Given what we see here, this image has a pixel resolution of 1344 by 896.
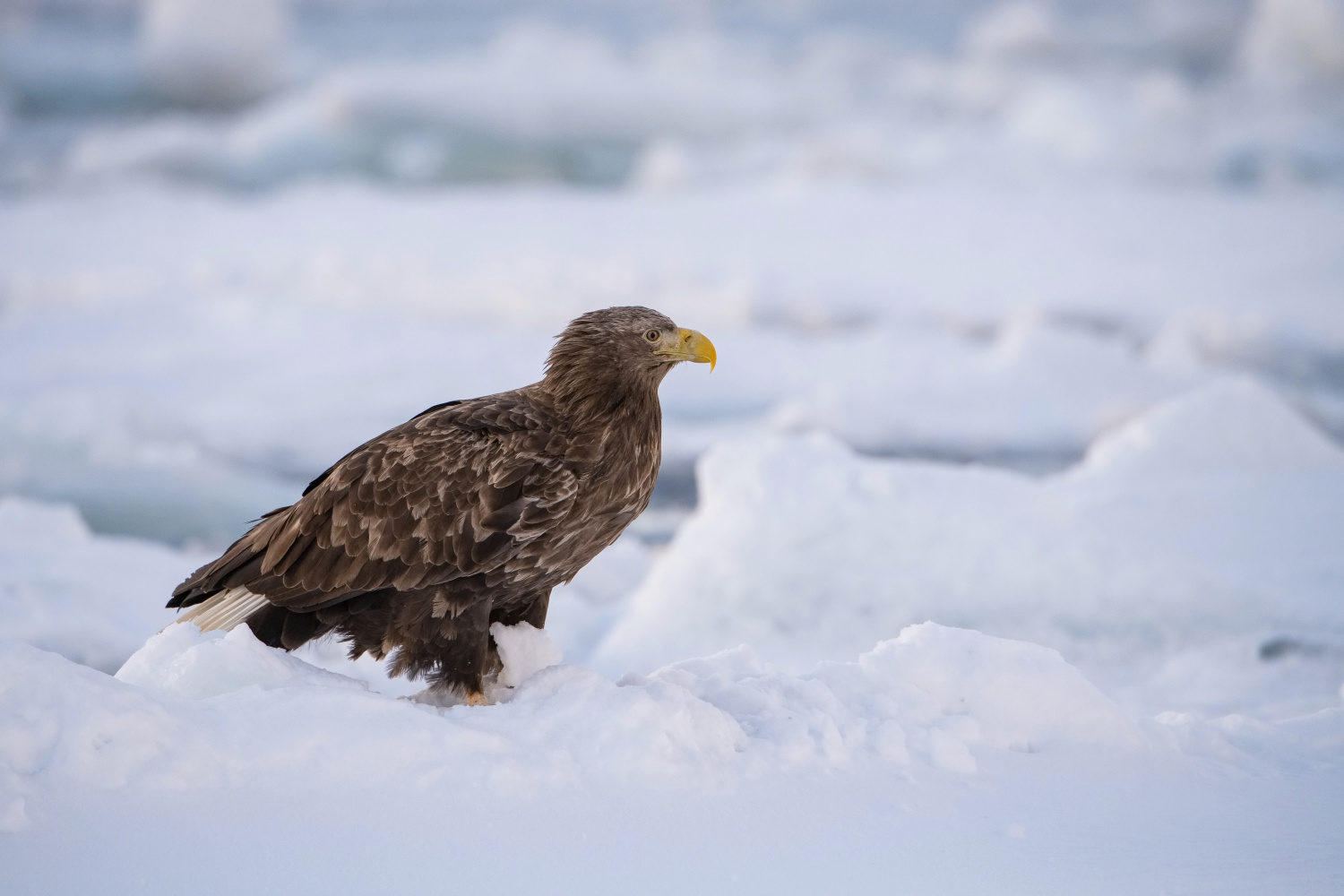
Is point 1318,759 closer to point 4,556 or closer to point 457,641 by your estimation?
point 457,641

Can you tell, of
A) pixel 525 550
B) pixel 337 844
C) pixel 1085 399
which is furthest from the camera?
pixel 1085 399

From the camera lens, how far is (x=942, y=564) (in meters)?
7.45

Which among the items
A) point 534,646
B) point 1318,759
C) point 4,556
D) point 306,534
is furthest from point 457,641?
point 4,556

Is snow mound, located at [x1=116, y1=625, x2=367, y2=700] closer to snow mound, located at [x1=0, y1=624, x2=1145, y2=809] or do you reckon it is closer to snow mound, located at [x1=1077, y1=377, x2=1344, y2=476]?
snow mound, located at [x1=0, y1=624, x2=1145, y2=809]

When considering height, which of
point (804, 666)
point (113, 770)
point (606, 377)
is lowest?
point (804, 666)

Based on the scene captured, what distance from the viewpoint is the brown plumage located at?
12.5 ft

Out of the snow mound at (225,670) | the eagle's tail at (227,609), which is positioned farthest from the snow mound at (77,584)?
the snow mound at (225,670)

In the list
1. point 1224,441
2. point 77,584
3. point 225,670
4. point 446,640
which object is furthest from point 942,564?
point 77,584

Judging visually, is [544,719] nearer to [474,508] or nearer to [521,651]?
[521,651]

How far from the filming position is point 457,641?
3939mm

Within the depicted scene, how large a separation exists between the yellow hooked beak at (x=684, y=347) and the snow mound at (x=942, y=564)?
11.5ft

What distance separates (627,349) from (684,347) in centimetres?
19

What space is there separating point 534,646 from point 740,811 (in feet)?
3.55

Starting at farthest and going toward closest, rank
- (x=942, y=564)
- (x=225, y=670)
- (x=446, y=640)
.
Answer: (x=942, y=564)
(x=446, y=640)
(x=225, y=670)
